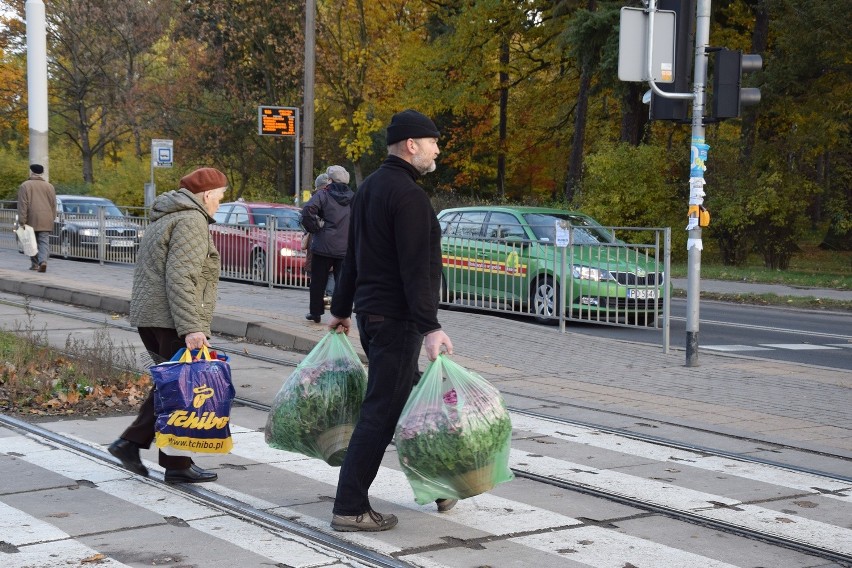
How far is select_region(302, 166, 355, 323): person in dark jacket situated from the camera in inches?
520

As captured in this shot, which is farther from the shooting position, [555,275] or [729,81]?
[555,275]

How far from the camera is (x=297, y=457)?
699 cm

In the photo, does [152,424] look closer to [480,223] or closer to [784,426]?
[784,426]

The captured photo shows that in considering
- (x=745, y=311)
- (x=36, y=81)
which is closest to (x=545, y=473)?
(x=745, y=311)

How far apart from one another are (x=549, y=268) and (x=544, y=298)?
1.60ft

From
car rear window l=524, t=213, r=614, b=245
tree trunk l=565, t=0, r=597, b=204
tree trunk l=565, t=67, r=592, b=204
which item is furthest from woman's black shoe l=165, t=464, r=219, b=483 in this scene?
tree trunk l=565, t=67, r=592, b=204

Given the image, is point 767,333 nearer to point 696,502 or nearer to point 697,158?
point 697,158

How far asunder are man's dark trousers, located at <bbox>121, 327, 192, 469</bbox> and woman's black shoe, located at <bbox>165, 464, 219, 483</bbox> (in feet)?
0.09

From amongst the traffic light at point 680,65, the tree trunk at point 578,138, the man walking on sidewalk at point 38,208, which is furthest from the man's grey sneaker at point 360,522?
the tree trunk at point 578,138

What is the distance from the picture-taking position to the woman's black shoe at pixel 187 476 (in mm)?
6281

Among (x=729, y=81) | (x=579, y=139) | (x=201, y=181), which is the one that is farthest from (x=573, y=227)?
(x=579, y=139)

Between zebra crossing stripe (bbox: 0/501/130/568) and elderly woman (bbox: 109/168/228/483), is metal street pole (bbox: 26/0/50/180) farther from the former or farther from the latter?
zebra crossing stripe (bbox: 0/501/130/568)

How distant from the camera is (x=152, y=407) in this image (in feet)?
21.2

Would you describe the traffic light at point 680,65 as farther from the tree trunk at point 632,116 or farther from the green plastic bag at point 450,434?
the tree trunk at point 632,116
